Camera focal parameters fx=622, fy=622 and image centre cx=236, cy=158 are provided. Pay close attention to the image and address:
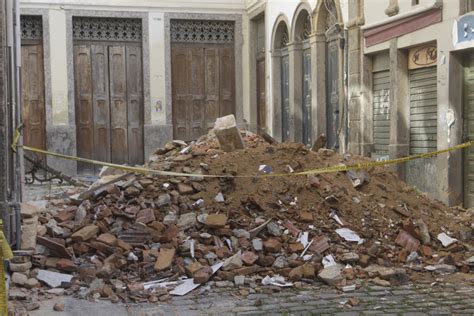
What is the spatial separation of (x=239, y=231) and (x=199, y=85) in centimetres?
1299

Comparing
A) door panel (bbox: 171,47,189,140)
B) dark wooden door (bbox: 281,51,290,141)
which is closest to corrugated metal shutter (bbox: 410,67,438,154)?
dark wooden door (bbox: 281,51,290,141)

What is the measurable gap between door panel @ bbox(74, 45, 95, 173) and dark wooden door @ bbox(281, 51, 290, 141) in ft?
18.9

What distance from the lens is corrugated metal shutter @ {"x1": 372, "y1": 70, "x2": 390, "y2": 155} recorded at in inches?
469

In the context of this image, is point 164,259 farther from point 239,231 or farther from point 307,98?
point 307,98

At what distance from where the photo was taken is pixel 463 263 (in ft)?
21.1

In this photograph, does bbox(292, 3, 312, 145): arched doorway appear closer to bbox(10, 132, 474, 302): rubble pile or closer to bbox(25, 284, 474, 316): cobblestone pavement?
bbox(10, 132, 474, 302): rubble pile

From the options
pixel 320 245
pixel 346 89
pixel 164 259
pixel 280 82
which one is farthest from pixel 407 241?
pixel 280 82

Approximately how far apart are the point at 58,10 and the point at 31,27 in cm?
100

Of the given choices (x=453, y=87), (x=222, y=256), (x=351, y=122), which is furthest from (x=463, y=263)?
(x=351, y=122)

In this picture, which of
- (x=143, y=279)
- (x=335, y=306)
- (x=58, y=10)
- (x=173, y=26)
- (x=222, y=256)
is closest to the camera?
(x=335, y=306)

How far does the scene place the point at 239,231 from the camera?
6676 millimetres

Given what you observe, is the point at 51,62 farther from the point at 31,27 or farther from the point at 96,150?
the point at 96,150

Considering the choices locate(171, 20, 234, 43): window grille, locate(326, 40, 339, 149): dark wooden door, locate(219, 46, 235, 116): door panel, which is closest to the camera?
locate(326, 40, 339, 149): dark wooden door

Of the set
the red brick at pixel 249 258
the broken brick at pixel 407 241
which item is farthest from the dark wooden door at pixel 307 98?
the red brick at pixel 249 258
